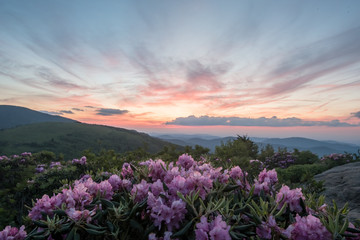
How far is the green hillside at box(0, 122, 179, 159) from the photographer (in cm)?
6109

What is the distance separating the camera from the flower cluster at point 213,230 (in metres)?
1.38

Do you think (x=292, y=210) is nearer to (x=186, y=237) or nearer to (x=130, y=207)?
(x=186, y=237)

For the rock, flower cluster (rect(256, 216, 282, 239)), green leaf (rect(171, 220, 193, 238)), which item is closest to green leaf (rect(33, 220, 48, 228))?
green leaf (rect(171, 220, 193, 238))

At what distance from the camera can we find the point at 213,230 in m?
1.37

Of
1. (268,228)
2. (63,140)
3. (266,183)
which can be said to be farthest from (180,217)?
(63,140)

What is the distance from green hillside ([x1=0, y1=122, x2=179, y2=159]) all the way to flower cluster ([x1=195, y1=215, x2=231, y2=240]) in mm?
56611

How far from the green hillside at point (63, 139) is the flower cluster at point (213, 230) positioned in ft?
186

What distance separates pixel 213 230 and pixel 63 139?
85028mm

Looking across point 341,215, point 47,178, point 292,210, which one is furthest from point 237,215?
point 47,178

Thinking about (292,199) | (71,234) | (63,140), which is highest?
(292,199)

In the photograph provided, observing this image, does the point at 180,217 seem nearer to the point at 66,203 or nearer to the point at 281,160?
the point at 66,203

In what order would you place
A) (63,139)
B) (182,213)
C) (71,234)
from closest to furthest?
(71,234) → (182,213) → (63,139)

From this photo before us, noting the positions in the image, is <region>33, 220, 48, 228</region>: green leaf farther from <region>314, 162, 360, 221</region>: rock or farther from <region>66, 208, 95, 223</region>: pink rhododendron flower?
<region>314, 162, 360, 221</region>: rock

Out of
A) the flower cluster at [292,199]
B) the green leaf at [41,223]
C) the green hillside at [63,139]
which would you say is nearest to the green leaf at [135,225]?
the green leaf at [41,223]
